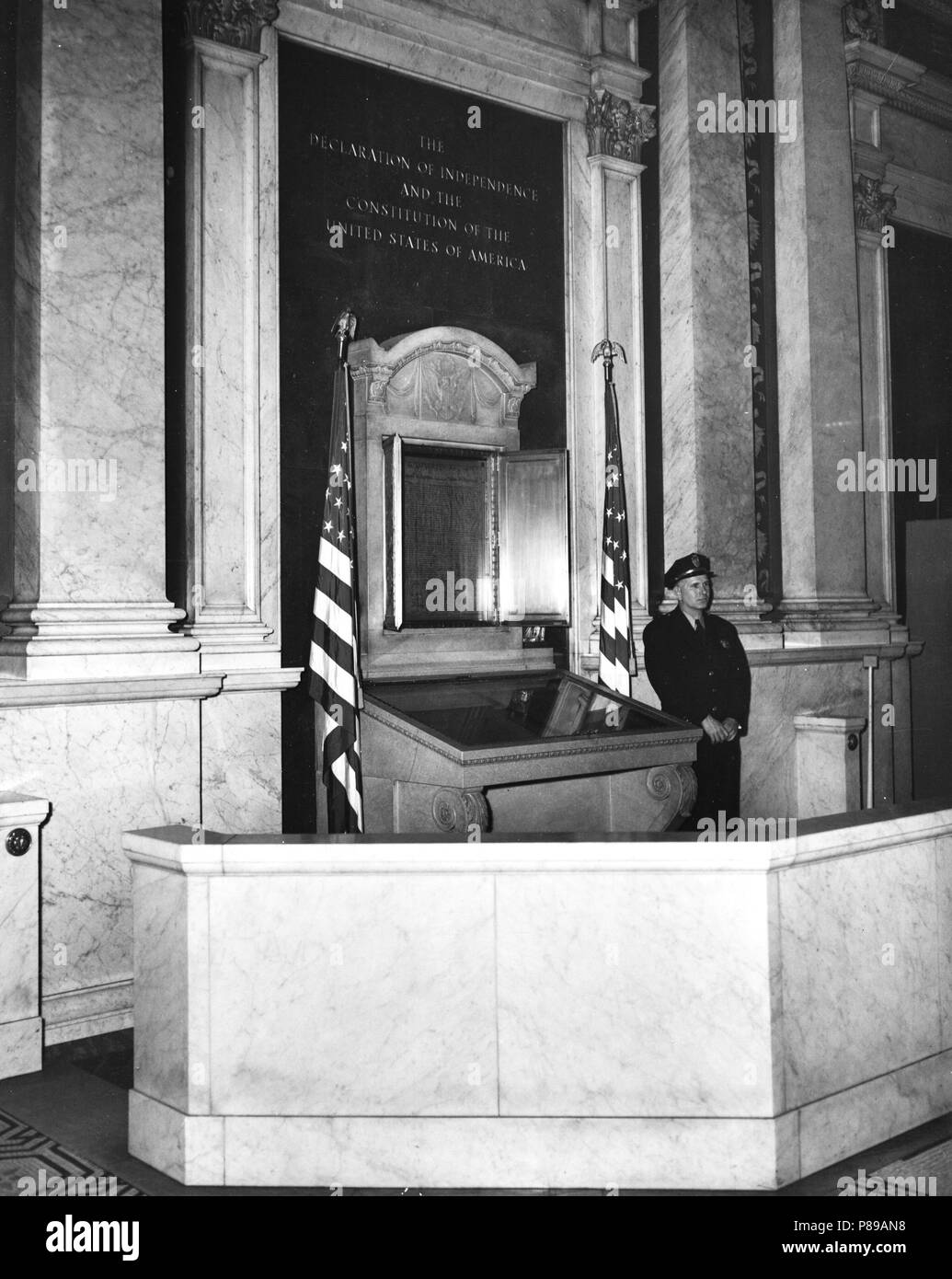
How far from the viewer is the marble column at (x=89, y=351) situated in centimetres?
564

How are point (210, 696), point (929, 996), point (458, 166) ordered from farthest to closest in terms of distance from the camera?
1. point (458, 166)
2. point (210, 696)
3. point (929, 996)

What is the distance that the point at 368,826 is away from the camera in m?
6.61

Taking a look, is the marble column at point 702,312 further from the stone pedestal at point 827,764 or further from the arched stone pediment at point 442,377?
the arched stone pediment at point 442,377

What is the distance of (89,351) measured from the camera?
5773mm

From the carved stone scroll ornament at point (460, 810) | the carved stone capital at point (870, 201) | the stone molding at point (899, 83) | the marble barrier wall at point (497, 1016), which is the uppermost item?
the stone molding at point (899, 83)

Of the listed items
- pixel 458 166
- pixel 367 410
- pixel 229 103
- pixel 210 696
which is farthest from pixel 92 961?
pixel 458 166

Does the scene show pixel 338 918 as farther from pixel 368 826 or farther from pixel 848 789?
pixel 848 789

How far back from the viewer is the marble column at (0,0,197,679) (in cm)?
564

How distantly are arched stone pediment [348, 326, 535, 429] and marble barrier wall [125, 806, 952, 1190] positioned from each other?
12.7 ft

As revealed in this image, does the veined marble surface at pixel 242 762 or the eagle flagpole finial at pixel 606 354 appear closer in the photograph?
the veined marble surface at pixel 242 762

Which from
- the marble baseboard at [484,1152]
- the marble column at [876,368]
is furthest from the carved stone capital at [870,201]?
the marble baseboard at [484,1152]

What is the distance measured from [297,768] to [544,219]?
12.8 feet

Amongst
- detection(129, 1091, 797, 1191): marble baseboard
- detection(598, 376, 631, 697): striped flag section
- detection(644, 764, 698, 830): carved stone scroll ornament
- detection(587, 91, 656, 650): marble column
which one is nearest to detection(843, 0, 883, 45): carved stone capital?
detection(587, 91, 656, 650): marble column

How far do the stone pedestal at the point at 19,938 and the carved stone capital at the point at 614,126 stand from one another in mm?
Result: 5679
